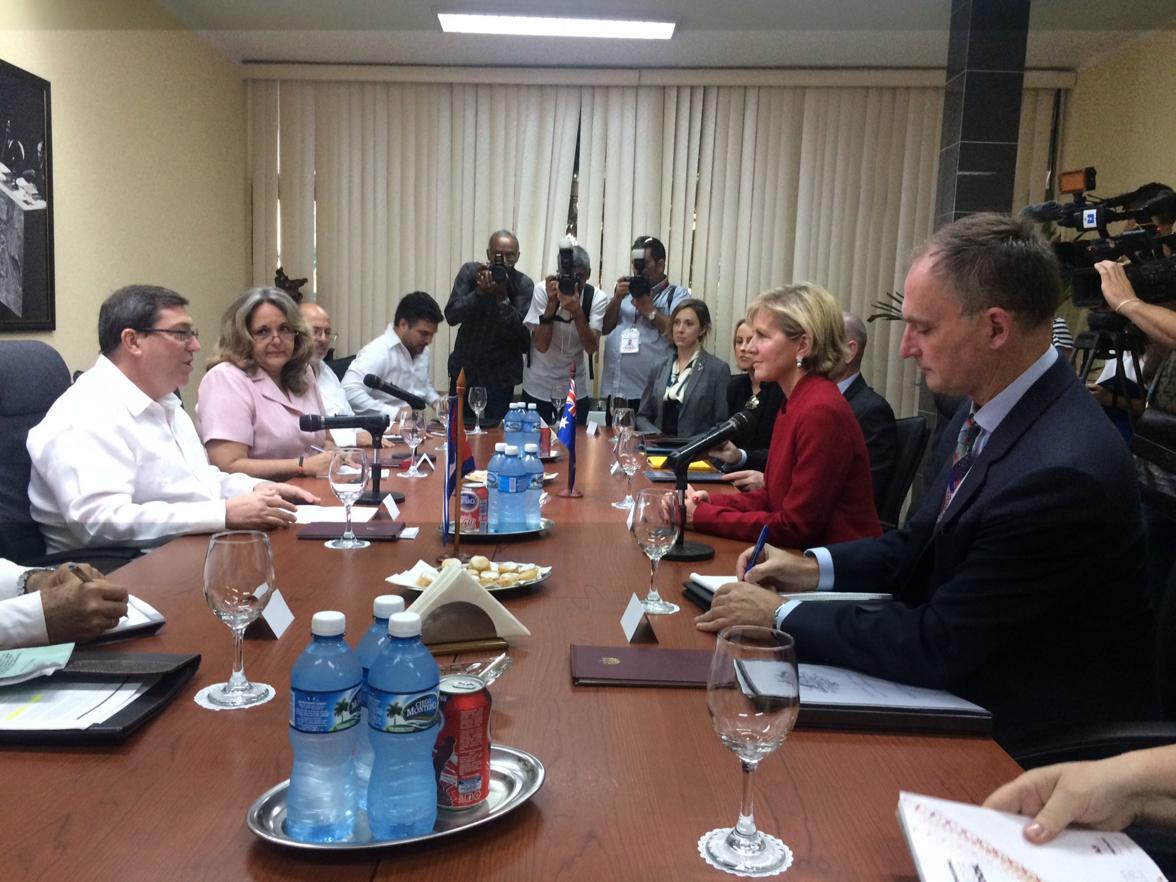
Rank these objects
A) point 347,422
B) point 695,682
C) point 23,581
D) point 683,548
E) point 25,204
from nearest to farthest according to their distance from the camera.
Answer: point 695,682, point 23,581, point 683,548, point 347,422, point 25,204

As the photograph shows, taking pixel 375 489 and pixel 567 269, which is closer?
pixel 375 489

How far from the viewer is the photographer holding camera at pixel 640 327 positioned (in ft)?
18.5

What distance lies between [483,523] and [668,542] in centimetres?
60

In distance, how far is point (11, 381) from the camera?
2.25m

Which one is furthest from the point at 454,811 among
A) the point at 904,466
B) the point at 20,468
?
the point at 904,466

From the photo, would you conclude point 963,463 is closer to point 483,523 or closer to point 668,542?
point 668,542

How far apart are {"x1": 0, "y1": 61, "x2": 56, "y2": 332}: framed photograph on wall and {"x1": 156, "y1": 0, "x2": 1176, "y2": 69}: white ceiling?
1.41m

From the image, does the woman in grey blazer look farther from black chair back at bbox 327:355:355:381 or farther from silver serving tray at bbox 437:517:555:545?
silver serving tray at bbox 437:517:555:545

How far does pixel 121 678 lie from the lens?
1.14 metres

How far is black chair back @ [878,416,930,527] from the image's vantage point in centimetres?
298

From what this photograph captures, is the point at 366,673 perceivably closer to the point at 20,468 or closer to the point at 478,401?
the point at 20,468

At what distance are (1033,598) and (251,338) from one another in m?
2.71

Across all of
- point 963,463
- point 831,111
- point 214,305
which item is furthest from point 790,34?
point 963,463

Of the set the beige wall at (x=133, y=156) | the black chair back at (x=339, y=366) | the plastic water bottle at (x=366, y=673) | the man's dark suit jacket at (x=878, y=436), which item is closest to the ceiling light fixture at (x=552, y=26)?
the beige wall at (x=133, y=156)
